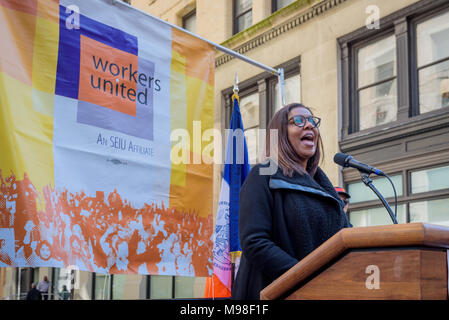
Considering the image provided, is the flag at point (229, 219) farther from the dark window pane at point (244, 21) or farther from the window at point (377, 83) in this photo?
the dark window pane at point (244, 21)

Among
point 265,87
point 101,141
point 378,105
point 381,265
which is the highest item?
point 265,87

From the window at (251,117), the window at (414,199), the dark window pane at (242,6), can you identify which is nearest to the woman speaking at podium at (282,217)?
the window at (414,199)

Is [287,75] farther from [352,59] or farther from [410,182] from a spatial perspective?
[410,182]

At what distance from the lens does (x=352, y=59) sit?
12.7 metres

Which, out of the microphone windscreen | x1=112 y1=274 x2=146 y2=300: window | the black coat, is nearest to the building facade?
x1=112 y1=274 x2=146 y2=300: window

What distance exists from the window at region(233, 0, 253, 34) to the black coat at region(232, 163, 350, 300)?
1413cm

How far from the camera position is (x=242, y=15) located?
656 inches

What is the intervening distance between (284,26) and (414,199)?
19.6 feet

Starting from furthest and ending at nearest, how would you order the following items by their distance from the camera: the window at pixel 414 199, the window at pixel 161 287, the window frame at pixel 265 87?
the window at pixel 161 287, the window frame at pixel 265 87, the window at pixel 414 199

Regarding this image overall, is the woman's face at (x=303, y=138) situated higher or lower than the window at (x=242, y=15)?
lower

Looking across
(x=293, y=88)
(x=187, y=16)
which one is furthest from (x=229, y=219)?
(x=187, y=16)

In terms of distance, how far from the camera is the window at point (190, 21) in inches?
740

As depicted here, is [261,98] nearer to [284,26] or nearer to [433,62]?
[284,26]

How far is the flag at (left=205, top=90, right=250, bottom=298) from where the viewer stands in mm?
6277
